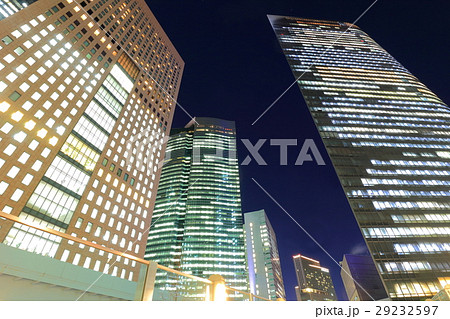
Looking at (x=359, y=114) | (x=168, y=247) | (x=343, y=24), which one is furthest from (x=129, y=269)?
(x=343, y=24)

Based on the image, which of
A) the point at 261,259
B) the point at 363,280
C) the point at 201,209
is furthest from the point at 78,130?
the point at 261,259

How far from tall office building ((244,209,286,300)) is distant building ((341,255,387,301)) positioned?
146 feet

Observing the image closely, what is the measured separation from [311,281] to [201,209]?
368ft

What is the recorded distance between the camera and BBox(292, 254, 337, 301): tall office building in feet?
539

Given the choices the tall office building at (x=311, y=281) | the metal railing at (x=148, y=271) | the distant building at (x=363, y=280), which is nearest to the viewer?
the metal railing at (x=148, y=271)

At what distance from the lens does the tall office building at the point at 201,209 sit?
111125 millimetres

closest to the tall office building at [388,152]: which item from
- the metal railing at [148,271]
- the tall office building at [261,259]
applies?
the metal railing at [148,271]

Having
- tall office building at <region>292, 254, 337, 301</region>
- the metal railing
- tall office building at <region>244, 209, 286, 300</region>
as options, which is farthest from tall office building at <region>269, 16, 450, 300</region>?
tall office building at <region>292, 254, 337, 301</region>

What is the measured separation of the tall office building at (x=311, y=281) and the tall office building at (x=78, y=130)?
155139 mm

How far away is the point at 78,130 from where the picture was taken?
46.4 meters

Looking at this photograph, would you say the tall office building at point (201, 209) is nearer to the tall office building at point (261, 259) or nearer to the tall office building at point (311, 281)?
the tall office building at point (261, 259)

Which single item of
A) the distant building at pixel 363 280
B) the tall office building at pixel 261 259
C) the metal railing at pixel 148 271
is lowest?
the metal railing at pixel 148 271

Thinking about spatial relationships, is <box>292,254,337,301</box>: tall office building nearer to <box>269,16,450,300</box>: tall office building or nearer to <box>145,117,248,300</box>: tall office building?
<box>145,117,248,300</box>: tall office building
